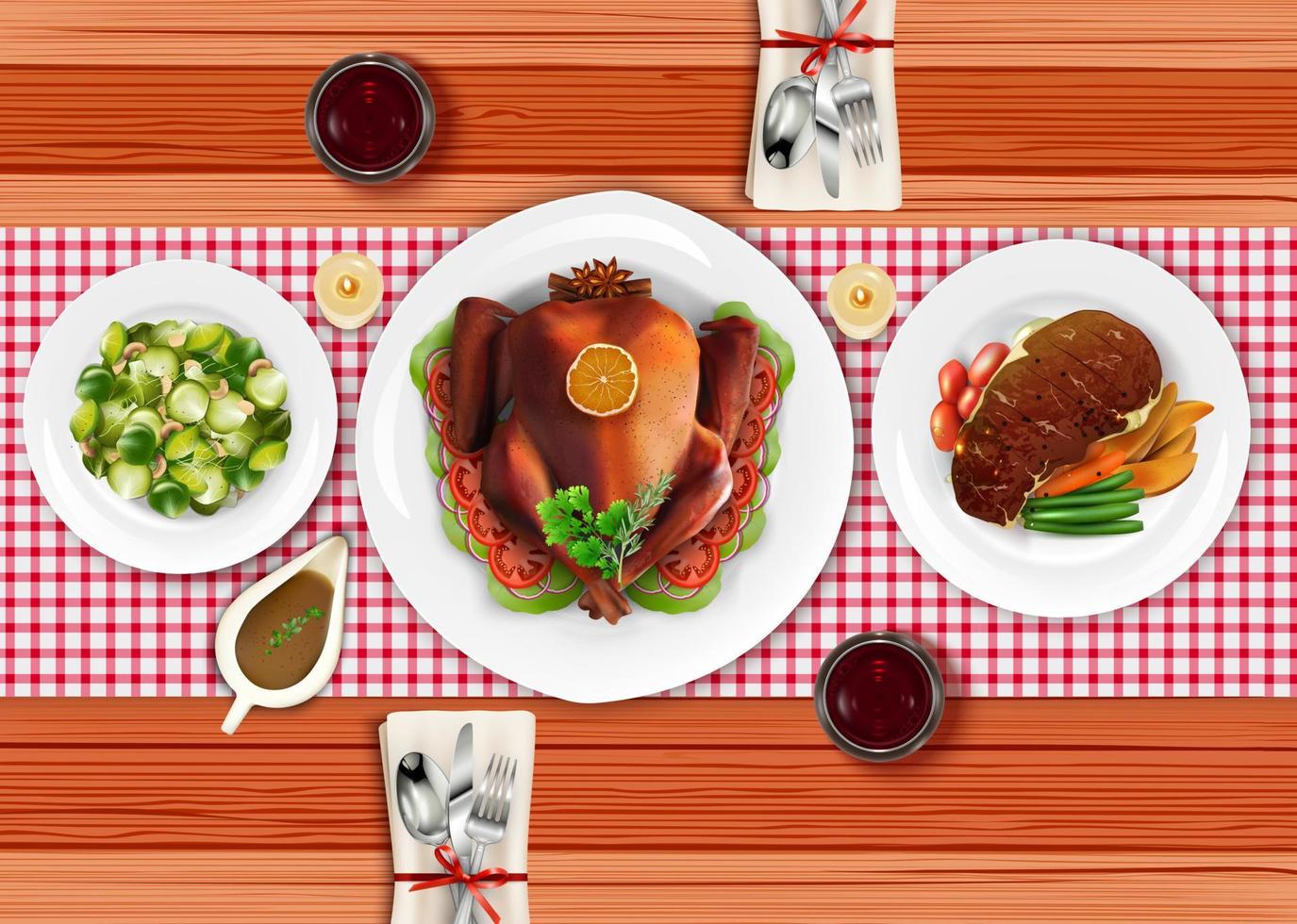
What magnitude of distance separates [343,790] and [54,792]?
63cm

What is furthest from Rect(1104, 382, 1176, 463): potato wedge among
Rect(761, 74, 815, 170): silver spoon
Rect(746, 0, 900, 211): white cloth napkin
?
Rect(761, 74, 815, 170): silver spoon

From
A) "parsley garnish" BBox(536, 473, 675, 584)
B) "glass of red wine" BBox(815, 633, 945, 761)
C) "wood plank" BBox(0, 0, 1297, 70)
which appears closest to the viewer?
"parsley garnish" BBox(536, 473, 675, 584)

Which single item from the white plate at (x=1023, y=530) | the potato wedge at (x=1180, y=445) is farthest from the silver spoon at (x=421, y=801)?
the potato wedge at (x=1180, y=445)

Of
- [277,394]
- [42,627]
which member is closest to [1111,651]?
[277,394]

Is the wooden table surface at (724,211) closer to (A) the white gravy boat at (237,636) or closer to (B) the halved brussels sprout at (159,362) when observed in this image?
(A) the white gravy boat at (237,636)

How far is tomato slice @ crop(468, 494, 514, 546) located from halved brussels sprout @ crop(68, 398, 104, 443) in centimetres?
77

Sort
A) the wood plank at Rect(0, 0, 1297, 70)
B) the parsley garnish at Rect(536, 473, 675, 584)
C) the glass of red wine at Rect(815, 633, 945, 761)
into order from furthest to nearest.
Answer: the wood plank at Rect(0, 0, 1297, 70) → the glass of red wine at Rect(815, 633, 945, 761) → the parsley garnish at Rect(536, 473, 675, 584)

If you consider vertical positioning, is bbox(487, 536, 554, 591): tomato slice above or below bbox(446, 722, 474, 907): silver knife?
above

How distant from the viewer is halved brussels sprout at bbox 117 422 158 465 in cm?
197

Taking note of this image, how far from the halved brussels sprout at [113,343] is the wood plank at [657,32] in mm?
598

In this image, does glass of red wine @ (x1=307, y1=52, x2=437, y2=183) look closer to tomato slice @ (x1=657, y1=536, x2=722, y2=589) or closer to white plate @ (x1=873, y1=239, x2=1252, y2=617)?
tomato slice @ (x1=657, y1=536, x2=722, y2=589)

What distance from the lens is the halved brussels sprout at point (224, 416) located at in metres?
1.99

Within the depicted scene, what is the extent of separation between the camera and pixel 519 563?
2037mm

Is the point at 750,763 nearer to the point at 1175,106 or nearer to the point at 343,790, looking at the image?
the point at 343,790
